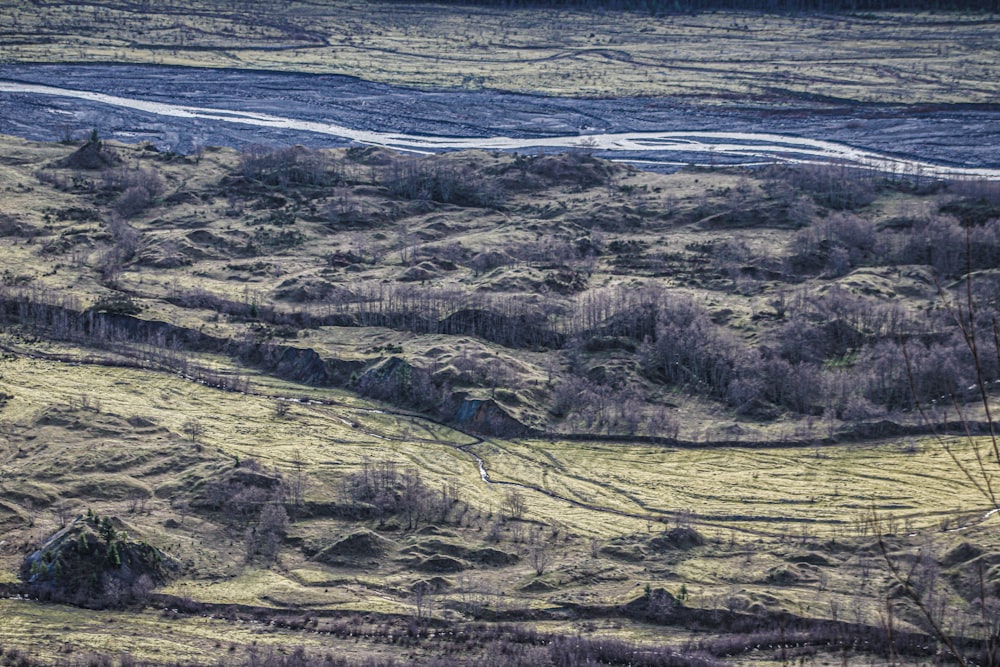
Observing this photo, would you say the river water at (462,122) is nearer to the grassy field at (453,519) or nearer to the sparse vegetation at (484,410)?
the sparse vegetation at (484,410)

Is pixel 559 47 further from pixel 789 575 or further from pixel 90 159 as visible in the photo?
pixel 789 575

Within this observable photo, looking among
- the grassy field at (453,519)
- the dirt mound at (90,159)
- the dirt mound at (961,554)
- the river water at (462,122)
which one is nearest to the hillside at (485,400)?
the dirt mound at (961,554)

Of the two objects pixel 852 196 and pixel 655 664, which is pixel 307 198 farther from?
pixel 655 664

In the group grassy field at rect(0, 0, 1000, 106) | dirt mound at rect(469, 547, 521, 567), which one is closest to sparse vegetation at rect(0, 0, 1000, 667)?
dirt mound at rect(469, 547, 521, 567)

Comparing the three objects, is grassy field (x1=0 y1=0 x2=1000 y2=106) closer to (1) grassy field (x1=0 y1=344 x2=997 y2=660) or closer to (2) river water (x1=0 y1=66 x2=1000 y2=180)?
(2) river water (x1=0 y1=66 x2=1000 y2=180)

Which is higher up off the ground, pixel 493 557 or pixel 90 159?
pixel 90 159

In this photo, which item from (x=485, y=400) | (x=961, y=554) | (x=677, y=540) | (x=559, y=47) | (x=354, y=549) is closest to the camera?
(x=961, y=554)

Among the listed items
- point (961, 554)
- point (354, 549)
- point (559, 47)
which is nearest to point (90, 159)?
point (354, 549)

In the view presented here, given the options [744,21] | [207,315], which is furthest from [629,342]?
[744,21]
